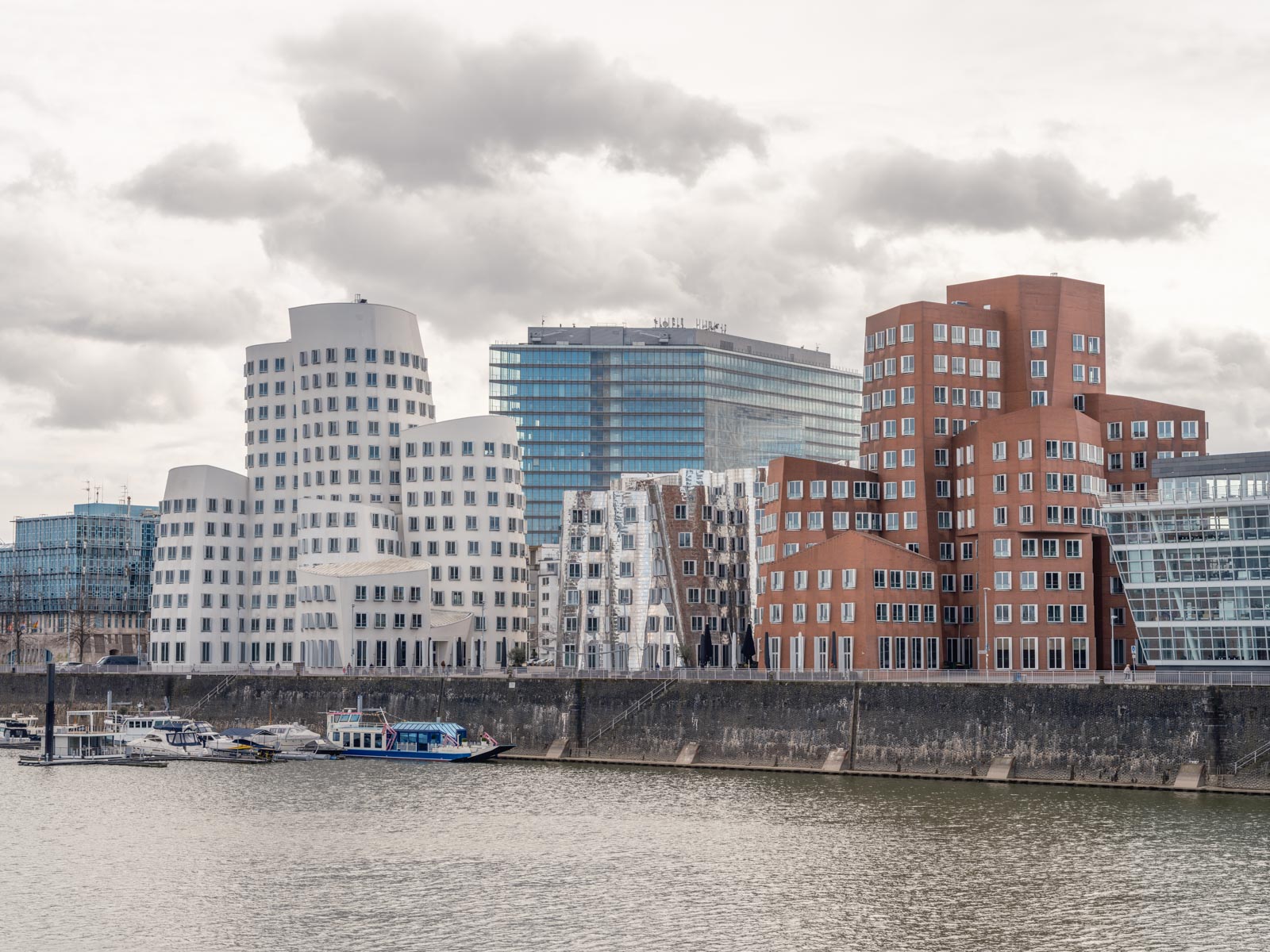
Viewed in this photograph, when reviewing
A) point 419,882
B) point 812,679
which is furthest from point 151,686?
point 419,882

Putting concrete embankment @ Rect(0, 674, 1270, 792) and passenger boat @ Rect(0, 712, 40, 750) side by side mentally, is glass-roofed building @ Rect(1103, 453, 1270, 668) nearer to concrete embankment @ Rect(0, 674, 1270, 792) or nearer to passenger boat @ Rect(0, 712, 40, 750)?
concrete embankment @ Rect(0, 674, 1270, 792)

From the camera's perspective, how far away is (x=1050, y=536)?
150 metres

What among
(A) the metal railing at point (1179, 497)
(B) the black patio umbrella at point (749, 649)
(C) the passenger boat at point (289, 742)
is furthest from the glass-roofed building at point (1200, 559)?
(C) the passenger boat at point (289, 742)

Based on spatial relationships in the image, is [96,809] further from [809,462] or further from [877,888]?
[809,462]

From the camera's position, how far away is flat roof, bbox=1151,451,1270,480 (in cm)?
12294

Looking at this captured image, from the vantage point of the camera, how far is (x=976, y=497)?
155750 millimetres

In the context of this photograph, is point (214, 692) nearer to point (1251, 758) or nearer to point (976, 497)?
point (976, 497)

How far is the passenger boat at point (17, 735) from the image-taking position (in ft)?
535

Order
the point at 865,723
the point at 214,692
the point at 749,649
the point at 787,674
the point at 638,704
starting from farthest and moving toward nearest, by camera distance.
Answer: the point at 214,692 → the point at 749,649 → the point at 638,704 → the point at 787,674 → the point at 865,723

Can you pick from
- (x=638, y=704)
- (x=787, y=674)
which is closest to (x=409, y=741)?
(x=638, y=704)

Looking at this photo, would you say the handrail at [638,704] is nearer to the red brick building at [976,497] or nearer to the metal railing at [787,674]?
the metal railing at [787,674]

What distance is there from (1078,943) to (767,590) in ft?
303

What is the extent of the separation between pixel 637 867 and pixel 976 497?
264 feet

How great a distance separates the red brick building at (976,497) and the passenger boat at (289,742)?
139ft
